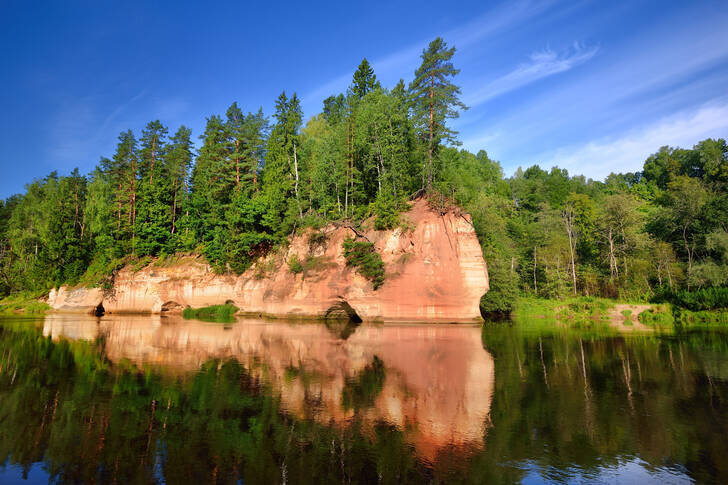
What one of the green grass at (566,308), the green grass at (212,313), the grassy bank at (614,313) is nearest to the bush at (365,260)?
the green grass at (212,313)

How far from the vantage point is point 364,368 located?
635 inches

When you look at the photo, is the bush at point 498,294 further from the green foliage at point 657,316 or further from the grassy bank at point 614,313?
the green foliage at point 657,316

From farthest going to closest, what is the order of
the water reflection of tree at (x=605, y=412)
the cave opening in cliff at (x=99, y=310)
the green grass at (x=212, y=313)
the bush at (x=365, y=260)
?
1. the cave opening in cliff at (x=99, y=310)
2. the green grass at (x=212, y=313)
3. the bush at (x=365, y=260)
4. the water reflection of tree at (x=605, y=412)

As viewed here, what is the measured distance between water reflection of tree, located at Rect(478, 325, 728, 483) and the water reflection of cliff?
0.86 metres

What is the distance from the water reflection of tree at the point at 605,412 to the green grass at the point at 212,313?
108 feet

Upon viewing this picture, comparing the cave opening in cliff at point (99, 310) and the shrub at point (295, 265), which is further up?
the shrub at point (295, 265)

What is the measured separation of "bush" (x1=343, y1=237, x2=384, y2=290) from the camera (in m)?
36.8

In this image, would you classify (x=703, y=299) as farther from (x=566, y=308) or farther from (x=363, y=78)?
(x=363, y=78)

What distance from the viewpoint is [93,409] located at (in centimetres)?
1053

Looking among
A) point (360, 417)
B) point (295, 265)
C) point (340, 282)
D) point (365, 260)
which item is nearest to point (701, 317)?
point (365, 260)

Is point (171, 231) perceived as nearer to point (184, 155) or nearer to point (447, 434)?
point (184, 155)

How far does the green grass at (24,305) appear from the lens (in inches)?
2076

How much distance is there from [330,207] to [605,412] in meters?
38.2

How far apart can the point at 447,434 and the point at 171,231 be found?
52474mm
